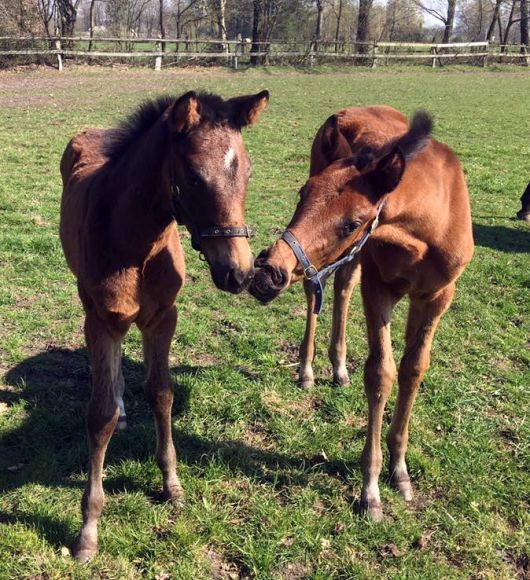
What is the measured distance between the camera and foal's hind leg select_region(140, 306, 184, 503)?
289 centimetres

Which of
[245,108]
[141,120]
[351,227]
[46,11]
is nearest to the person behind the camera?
[351,227]

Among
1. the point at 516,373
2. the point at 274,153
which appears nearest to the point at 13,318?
the point at 516,373

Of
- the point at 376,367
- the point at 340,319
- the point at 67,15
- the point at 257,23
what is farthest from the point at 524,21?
the point at 376,367

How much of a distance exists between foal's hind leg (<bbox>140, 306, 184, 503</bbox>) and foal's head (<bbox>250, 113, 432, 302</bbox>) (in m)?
0.89

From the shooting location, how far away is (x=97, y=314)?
8.64 feet

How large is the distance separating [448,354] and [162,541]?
270cm

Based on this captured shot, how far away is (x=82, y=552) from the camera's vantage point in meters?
2.54

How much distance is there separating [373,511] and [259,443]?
847 millimetres

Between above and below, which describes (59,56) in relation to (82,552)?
above

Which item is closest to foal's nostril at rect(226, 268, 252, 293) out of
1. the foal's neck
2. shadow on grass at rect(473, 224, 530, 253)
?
the foal's neck

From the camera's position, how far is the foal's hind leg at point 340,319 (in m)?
4.02

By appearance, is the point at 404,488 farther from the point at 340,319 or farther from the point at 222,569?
the point at 340,319

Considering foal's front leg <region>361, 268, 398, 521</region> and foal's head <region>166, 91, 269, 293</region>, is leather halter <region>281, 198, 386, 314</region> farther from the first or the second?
foal's front leg <region>361, 268, 398, 521</region>

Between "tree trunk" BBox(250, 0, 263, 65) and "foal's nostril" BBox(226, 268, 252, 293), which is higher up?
"tree trunk" BBox(250, 0, 263, 65)
